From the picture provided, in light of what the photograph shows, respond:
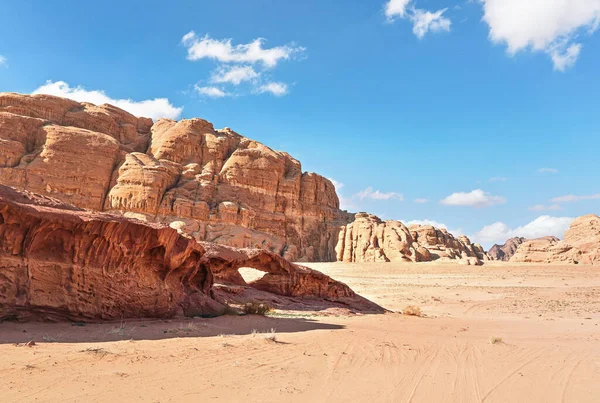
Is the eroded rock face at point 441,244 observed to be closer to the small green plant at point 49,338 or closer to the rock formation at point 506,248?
the small green plant at point 49,338

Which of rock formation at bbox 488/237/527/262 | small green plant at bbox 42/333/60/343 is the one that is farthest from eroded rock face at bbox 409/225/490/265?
rock formation at bbox 488/237/527/262

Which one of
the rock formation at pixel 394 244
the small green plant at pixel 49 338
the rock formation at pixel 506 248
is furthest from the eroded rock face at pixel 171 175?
the rock formation at pixel 506 248

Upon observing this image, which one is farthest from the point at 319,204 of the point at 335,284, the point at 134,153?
the point at 335,284

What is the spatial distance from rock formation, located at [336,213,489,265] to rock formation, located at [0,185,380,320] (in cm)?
4314

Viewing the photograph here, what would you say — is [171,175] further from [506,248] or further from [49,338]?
[506,248]

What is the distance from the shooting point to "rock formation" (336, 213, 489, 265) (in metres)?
54.2

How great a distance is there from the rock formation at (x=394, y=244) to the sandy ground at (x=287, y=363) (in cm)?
3995

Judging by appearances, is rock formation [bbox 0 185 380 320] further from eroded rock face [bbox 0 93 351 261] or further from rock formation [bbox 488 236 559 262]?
rock formation [bbox 488 236 559 262]

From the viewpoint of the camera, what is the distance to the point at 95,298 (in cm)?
1027

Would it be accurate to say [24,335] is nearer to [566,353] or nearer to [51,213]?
[51,213]

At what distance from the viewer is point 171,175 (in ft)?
201

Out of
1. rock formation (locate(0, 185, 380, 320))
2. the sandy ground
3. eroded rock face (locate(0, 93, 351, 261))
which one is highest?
eroded rock face (locate(0, 93, 351, 261))

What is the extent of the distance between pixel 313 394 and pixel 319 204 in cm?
6828

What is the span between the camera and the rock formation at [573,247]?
4650 centimetres
